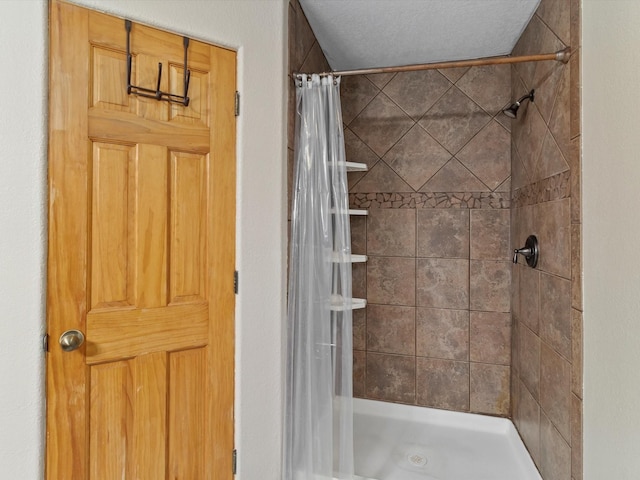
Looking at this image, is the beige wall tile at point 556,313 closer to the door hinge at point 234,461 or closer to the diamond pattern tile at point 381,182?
the diamond pattern tile at point 381,182

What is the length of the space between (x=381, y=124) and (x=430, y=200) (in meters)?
0.61

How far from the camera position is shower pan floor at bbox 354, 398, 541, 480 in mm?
1812

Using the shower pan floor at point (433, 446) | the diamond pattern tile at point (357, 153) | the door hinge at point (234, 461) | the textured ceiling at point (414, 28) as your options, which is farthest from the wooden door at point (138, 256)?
the diamond pattern tile at point (357, 153)

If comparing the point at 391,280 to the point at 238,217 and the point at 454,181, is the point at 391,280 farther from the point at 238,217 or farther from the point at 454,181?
the point at 238,217

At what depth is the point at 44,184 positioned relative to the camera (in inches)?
44.7

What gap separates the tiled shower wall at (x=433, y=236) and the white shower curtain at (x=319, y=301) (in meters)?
0.79

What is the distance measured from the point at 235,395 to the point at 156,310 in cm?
49

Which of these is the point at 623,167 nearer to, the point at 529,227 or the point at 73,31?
the point at 529,227

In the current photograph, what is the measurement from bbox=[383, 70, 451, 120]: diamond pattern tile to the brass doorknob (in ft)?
7.07

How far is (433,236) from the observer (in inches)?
90.5

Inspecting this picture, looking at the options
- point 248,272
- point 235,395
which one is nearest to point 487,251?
point 248,272

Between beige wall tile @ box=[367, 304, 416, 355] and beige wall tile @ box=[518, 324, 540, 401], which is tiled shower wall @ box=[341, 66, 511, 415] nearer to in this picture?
beige wall tile @ box=[367, 304, 416, 355]

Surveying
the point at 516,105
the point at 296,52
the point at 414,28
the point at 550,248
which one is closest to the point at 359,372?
the point at 550,248

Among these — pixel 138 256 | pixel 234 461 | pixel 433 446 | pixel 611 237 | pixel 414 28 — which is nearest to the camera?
pixel 611 237
